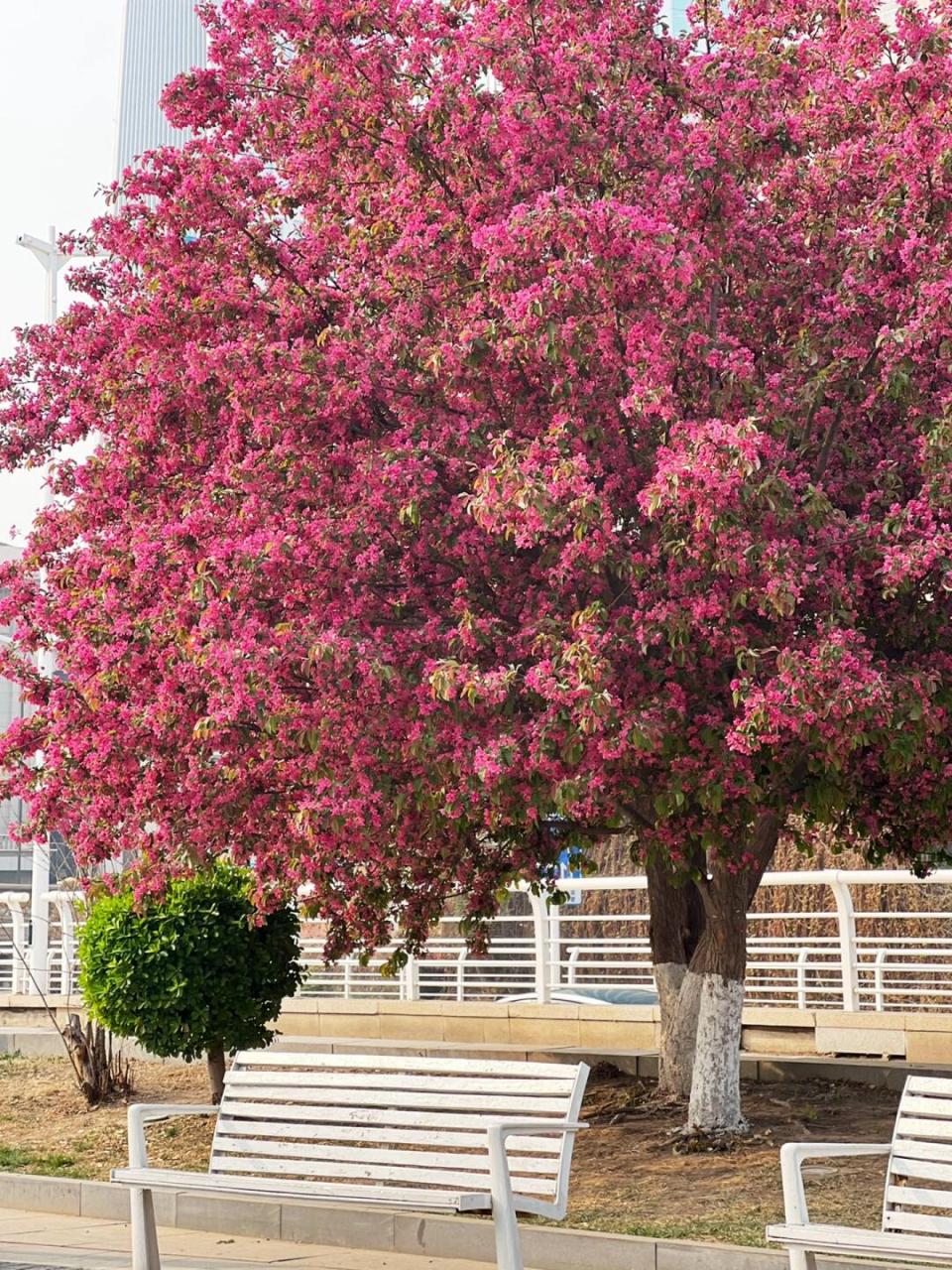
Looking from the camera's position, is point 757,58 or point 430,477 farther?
point 757,58

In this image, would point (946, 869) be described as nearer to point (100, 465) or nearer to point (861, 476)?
point (861, 476)

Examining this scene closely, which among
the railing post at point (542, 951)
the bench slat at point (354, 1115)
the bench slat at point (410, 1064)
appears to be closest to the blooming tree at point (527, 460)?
the bench slat at point (410, 1064)

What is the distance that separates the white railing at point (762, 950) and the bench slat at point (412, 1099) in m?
5.13

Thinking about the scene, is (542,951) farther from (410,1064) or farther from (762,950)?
(410,1064)

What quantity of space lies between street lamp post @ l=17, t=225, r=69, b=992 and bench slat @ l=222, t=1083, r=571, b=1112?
495 inches

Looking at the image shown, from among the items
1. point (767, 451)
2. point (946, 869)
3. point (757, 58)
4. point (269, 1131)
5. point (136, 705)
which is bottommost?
point (269, 1131)

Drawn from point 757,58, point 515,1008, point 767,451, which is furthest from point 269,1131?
point 515,1008

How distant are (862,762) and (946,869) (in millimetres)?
4777

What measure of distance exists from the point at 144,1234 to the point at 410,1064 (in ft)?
4.24

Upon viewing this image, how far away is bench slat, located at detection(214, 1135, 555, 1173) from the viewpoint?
6.56 metres

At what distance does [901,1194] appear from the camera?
5.90 meters

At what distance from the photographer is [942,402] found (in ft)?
26.8

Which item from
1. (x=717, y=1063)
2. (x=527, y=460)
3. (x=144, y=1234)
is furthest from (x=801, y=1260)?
(x=717, y=1063)

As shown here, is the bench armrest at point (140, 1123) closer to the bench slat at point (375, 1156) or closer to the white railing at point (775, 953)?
the bench slat at point (375, 1156)
